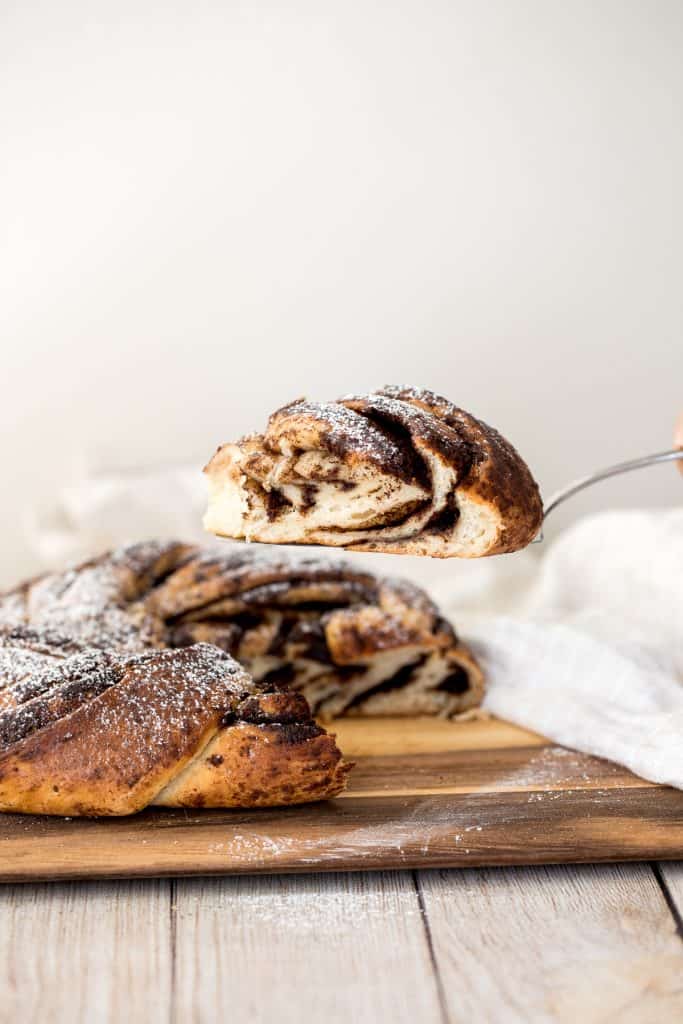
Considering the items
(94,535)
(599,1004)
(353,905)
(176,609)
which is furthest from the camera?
(94,535)

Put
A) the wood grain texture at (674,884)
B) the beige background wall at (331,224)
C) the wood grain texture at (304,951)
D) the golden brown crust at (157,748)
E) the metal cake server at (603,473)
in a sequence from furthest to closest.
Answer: the beige background wall at (331,224) < the metal cake server at (603,473) < the golden brown crust at (157,748) < the wood grain texture at (674,884) < the wood grain texture at (304,951)

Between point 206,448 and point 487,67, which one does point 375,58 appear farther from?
point 206,448

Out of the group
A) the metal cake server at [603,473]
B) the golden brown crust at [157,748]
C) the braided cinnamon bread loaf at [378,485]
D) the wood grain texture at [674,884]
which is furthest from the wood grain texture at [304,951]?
the metal cake server at [603,473]

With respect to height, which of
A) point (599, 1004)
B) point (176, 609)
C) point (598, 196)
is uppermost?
point (598, 196)

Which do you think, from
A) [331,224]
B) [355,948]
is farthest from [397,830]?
[331,224]

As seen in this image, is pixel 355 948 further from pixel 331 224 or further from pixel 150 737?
pixel 331 224

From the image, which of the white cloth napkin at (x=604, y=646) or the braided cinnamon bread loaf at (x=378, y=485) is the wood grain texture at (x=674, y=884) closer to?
the white cloth napkin at (x=604, y=646)

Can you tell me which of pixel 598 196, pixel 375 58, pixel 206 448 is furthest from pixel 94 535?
pixel 598 196
